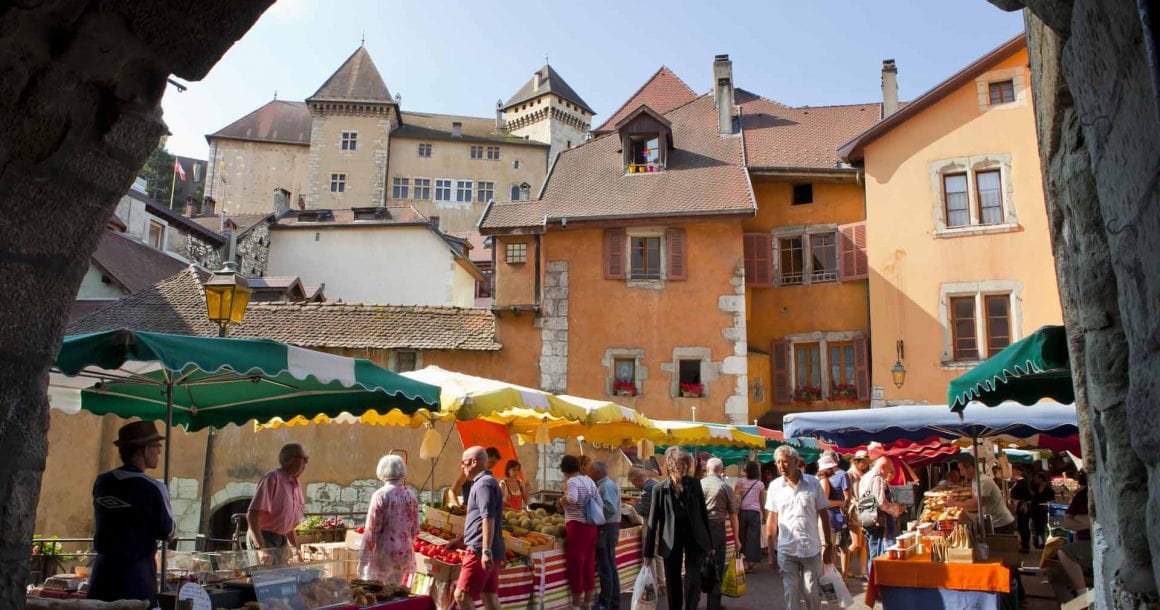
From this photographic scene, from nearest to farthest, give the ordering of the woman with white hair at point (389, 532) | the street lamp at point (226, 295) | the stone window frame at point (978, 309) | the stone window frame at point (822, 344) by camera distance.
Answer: the woman with white hair at point (389, 532) → the street lamp at point (226, 295) → the stone window frame at point (978, 309) → the stone window frame at point (822, 344)

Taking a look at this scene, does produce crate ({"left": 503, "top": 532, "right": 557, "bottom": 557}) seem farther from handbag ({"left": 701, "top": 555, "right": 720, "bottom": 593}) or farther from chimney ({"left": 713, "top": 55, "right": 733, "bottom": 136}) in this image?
chimney ({"left": 713, "top": 55, "right": 733, "bottom": 136})

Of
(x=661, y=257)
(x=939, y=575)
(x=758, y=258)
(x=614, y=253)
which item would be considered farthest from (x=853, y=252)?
(x=939, y=575)

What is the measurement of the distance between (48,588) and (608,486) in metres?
5.37

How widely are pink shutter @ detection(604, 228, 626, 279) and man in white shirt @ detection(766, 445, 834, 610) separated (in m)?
13.5

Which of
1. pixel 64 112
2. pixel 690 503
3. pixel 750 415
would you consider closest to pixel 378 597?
pixel 690 503

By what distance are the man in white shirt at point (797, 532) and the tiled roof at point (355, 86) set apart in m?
52.7

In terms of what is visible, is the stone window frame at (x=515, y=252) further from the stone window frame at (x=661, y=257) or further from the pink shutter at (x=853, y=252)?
the pink shutter at (x=853, y=252)

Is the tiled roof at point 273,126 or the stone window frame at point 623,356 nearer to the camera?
the stone window frame at point 623,356

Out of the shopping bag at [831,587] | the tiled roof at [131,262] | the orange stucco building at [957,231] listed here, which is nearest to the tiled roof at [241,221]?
the tiled roof at [131,262]

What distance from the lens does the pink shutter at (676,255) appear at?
2069 centimetres

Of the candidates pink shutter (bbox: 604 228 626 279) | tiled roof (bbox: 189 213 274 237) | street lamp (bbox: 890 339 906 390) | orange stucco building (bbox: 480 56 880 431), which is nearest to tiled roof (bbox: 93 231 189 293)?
tiled roof (bbox: 189 213 274 237)

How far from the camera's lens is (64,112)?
2299 mm

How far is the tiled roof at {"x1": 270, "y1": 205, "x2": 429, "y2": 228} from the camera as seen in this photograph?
110 feet

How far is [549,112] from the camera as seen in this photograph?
61.8 meters
